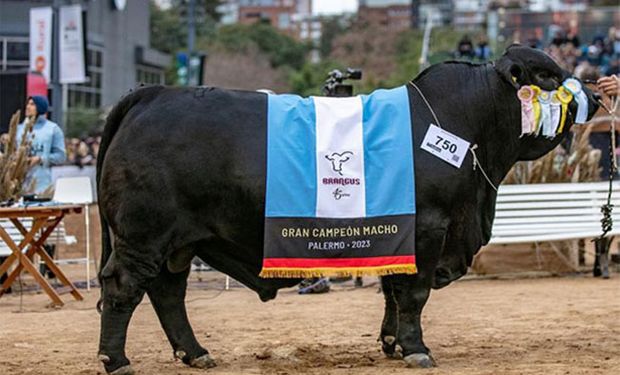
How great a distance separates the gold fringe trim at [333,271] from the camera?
7.68m

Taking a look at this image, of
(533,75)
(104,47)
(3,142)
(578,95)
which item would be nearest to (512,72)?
(533,75)

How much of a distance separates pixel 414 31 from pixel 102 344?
236 feet

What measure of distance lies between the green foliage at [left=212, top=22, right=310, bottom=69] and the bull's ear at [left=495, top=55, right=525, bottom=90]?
67.3 m

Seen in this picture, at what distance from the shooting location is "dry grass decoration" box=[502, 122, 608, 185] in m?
14.4

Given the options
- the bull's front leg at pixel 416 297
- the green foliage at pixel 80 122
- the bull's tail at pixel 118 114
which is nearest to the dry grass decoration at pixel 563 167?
the bull's front leg at pixel 416 297

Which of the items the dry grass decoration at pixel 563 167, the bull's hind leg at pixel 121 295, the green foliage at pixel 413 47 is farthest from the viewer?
the green foliage at pixel 413 47

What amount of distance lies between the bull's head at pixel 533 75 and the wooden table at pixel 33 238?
16.7 ft

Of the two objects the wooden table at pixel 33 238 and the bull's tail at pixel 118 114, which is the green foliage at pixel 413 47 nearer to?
the wooden table at pixel 33 238

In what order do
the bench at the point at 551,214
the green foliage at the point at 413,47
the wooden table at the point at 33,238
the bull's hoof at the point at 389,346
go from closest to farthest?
the bull's hoof at the point at 389,346 < the wooden table at the point at 33,238 < the bench at the point at 551,214 < the green foliage at the point at 413,47

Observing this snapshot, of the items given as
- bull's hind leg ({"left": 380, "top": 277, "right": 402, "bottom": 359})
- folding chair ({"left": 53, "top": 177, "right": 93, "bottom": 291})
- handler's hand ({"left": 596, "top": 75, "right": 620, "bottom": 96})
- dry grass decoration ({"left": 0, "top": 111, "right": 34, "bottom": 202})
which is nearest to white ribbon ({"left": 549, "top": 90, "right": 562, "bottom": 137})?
handler's hand ({"left": 596, "top": 75, "right": 620, "bottom": 96})

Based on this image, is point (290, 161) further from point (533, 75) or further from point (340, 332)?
point (340, 332)

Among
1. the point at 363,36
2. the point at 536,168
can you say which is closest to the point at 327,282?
the point at 536,168

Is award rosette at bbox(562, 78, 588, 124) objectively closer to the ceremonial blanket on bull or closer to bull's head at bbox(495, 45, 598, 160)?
bull's head at bbox(495, 45, 598, 160)

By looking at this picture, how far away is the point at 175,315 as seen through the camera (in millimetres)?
8000
